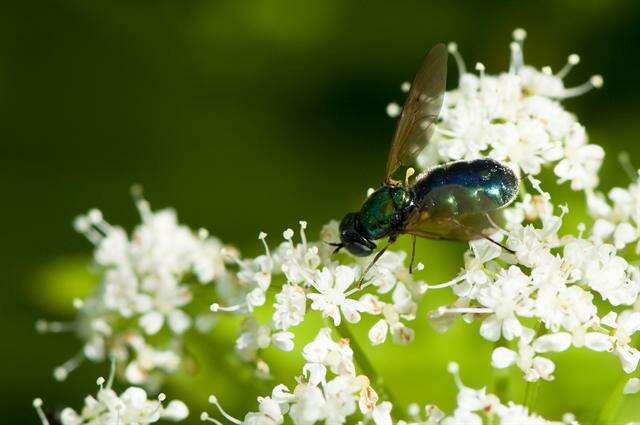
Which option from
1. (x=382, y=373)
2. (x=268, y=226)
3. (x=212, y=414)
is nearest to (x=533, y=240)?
(x=382, y=373)

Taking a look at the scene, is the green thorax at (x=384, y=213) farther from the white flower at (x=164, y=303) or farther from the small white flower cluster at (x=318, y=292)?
the white flower at (x=164, y=303)

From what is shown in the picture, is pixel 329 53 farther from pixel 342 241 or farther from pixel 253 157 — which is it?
pixel 342 241

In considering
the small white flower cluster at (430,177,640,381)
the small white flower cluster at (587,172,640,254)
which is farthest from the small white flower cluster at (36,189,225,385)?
the small white flower cluster at (587,172,640,254)

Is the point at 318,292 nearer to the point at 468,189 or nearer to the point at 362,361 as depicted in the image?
the point at 362,361

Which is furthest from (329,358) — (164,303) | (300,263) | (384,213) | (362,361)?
(164,303)

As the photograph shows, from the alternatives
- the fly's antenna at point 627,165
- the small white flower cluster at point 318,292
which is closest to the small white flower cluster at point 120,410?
the small white flower cluster at point 318,292

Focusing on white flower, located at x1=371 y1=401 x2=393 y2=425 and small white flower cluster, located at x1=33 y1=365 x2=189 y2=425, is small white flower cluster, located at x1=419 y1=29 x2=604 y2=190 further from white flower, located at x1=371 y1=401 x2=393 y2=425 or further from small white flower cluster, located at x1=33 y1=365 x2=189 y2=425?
small white flower cluster, located at x1=33 y1=365 x2=189 y2=425
